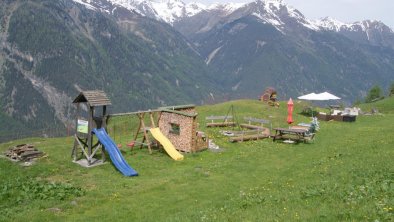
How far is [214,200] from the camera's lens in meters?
25.8

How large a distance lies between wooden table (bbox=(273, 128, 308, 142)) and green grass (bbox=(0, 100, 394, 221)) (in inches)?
105

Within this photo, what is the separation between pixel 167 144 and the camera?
42875mm

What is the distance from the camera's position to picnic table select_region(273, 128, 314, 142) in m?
48.5

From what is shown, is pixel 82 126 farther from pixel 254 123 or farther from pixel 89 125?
pixel 254 123

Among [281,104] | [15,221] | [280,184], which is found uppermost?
[281,104]

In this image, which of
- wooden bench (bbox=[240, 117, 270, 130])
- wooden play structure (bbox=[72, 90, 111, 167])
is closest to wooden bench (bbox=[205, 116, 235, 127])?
wooden bench (bbox=[240, 117, 270, 130])

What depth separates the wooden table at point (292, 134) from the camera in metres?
48.5

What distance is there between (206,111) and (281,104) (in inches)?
676

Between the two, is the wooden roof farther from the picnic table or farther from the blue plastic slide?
the picnic table

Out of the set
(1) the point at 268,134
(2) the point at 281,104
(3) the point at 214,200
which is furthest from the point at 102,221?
(2) the point at 281,104

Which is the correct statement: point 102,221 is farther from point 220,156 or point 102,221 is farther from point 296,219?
point 220,156

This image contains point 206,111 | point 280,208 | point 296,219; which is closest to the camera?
point 296,219

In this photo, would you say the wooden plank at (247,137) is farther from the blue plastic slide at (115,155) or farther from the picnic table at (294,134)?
the blue plastic slide at (115,155)

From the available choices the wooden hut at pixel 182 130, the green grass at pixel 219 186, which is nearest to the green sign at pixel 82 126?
the green grass at pixel 219 186
